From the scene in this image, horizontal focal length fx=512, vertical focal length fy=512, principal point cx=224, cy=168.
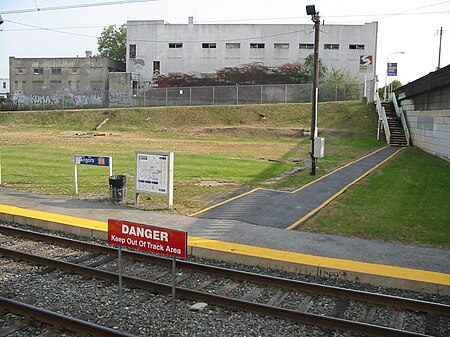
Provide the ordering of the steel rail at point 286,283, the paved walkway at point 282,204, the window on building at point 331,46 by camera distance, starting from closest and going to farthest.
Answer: the steel rail at point 286,283 → the paved walkway at point 282,204 → the window on building at point 331,46

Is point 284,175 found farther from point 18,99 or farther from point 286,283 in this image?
point 18,99

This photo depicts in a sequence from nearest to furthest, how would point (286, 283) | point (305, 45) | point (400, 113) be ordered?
1. point (286, 283)
2. point (400, 113)
3. point (305, 45)

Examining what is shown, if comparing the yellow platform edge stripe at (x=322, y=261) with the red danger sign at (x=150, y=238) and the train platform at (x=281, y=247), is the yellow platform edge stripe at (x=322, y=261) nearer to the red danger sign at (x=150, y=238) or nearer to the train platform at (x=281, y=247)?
the train platform at (x=281, y=247)

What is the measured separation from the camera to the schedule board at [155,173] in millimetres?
14508

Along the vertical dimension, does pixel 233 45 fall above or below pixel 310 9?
above

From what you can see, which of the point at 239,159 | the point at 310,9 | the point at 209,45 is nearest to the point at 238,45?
the point at 209,45

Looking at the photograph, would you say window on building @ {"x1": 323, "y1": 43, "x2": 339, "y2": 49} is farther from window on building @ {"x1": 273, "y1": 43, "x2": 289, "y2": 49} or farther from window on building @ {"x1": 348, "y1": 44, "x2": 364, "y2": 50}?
window on building @ {"x1": 273, "y1": 43, "x2": 289, "y2": 49}

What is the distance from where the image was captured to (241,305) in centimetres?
751

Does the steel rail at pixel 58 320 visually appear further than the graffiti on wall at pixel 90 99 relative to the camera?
No

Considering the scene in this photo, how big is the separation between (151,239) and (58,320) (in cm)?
160

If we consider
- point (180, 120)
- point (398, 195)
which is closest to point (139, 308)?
point (398, 195)

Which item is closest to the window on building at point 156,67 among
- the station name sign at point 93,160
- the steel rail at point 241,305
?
the station name sign at point 93,160

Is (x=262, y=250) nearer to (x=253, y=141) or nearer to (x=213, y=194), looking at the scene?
(x=213, y=194)

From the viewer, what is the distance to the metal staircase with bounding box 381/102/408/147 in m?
37.3
